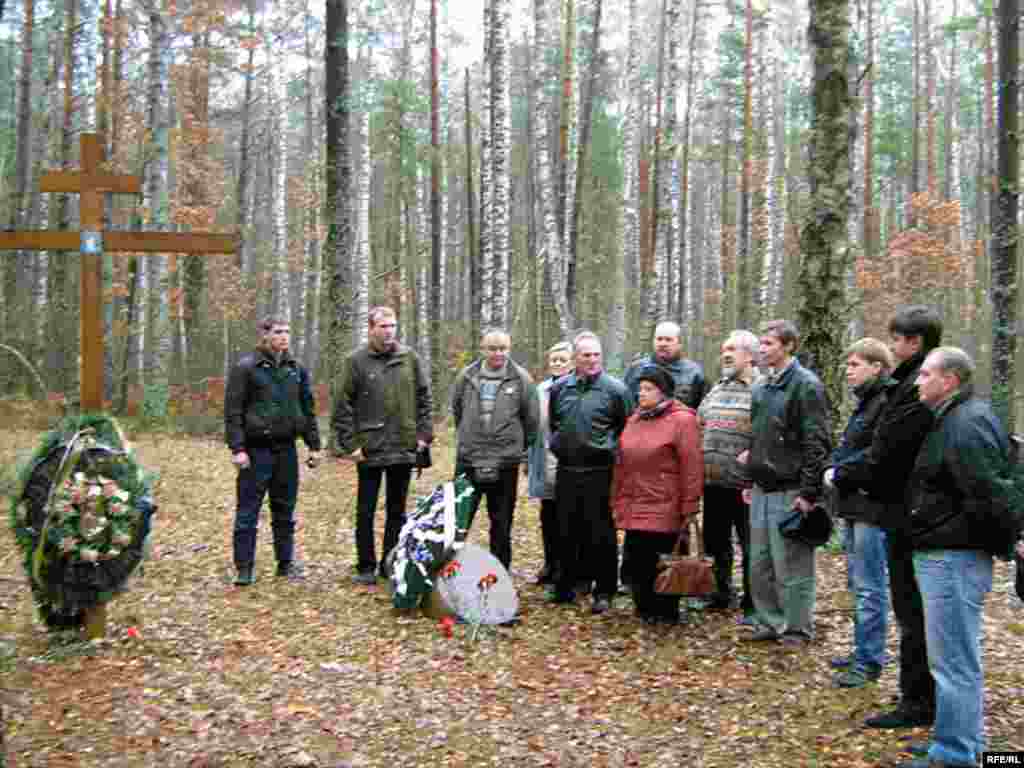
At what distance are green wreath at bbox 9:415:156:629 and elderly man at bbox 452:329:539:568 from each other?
8.05 ft

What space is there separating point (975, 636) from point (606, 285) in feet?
97.5

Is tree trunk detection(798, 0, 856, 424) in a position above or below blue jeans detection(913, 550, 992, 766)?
above

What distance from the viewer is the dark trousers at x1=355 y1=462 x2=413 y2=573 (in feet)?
24.1

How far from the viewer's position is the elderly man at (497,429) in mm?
7062

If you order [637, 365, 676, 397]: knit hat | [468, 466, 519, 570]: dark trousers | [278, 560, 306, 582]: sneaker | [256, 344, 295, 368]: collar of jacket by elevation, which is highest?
[256, 344, 295, 368]: collar of jacket

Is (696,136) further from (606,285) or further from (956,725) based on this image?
(956,725)

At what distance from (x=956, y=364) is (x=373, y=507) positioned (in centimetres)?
471

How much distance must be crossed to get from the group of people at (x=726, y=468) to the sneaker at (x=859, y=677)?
0.04ft

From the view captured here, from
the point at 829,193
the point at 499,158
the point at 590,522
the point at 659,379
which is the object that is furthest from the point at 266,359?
the point at 499,158

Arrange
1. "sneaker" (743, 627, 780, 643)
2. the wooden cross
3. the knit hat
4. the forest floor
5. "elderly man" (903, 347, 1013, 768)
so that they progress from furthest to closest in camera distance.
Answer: the knit hat
"sneaker" (743, 627, 780, 643)
the wooden cross
the forest floor
"elderly man" (903, 347, 1013, 768)

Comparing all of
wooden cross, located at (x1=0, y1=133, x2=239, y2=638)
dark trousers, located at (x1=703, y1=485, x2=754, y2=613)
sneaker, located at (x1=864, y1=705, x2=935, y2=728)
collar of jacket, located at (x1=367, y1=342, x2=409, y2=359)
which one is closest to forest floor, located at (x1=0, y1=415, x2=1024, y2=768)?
sneaker, located at (x1=864, y1=705, x2=935, y2=728)

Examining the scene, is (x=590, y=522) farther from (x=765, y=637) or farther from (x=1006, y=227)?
(x=1006, y=227)

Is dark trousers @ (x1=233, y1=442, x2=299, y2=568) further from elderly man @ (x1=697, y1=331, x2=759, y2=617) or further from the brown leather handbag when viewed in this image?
elderly man @ (x1=697, y1=331, x2=759, y2=617)

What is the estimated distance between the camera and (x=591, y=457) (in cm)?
673
